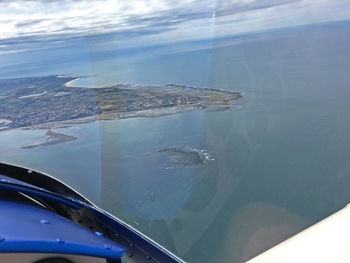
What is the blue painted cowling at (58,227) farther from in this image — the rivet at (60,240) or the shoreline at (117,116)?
the shoreline at (117,116)

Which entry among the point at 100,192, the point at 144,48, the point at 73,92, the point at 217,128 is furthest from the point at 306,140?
the point at 144,48

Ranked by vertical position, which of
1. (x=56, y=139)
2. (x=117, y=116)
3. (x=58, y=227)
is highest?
(x=58, y=227)

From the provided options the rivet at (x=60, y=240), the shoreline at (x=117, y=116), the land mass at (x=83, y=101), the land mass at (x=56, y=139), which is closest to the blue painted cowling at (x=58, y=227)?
the rivet at (x=60, y=240)

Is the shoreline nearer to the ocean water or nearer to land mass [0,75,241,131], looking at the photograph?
land mass [0,75,241,131]

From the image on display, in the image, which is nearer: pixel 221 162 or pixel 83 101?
pixel 221 162

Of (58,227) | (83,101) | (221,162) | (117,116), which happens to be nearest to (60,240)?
(58,227)

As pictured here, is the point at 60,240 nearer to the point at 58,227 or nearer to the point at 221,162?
the point at 58,227

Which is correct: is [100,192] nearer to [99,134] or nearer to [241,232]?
[241,232]
